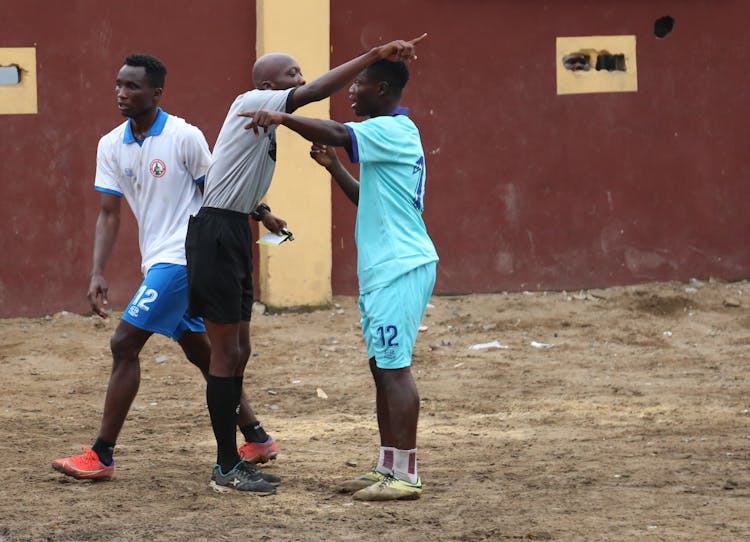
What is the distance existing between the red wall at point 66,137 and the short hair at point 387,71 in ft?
15.2

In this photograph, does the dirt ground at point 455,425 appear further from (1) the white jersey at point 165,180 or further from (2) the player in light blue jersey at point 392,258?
(1) the white jersey at point 165,180

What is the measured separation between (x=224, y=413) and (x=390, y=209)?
113 centimetres

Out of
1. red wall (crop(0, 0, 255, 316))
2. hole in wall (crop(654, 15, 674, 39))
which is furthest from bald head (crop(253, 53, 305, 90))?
hole in wall (crop(654, 15, 674, 39))

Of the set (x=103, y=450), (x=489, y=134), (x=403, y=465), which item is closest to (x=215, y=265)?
(x=103, y=450)

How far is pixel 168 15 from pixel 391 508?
18.6ft

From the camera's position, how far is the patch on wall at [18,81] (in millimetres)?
9594

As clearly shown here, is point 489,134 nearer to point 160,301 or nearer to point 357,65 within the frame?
point 160,301

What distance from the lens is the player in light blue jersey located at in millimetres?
5355

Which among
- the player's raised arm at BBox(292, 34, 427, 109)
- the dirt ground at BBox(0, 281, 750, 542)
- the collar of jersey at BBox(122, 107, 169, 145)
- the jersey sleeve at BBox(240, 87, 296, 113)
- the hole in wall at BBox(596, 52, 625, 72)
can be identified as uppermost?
the hole in wall at BBox(596, 52, 625, 72)

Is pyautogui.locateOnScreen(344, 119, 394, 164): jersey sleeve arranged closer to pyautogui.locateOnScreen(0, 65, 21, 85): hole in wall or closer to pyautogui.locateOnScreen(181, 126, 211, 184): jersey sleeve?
pyautogui.locateOnScreen(181, 126, 211, 184): jersey sleeve

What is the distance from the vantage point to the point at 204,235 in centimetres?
543

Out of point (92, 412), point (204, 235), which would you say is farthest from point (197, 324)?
point (92, 412)

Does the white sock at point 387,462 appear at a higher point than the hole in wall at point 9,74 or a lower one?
lower

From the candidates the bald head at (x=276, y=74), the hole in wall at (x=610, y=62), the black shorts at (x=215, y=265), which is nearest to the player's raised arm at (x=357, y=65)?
the bald head at (x=276, y=74)
